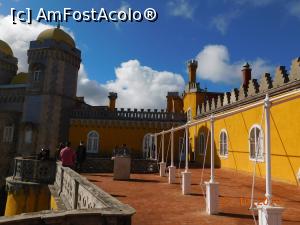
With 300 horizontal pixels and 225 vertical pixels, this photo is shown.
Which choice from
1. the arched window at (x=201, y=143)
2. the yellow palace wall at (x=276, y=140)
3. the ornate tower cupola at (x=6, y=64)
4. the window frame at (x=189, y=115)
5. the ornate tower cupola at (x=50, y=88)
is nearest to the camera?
the yellow palace wall at (x=276, y=140)

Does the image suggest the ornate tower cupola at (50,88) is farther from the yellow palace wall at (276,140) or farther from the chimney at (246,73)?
the chimney at (246,73)

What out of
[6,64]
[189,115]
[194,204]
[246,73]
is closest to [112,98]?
[189,115]

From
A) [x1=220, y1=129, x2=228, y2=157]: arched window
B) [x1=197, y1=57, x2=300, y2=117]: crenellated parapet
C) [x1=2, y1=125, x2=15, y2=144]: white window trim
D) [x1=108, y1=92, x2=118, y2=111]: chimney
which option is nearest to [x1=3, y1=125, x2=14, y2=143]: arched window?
[x1=2, y1=125, x2=15, y2=144]: white window trim

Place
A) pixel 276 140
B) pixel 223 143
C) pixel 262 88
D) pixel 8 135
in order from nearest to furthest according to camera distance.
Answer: pixel 276 140
pixel 262 88
pixel 223 143
pixel 8 135

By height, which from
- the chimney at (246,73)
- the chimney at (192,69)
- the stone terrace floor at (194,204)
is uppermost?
the chimney at (192,69)

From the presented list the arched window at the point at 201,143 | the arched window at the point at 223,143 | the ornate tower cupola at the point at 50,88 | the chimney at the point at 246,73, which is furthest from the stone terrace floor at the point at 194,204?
the ornate tower cupola at the point at 50,88

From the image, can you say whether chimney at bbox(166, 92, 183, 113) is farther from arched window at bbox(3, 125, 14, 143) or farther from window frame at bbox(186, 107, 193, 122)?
arched window at bbox(3, 125, 14, 143)

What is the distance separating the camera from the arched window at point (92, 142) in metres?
28.5

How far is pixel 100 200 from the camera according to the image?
16.1ft

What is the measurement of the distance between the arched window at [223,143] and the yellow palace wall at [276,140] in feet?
1.42

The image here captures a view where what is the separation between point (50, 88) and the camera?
2784cm

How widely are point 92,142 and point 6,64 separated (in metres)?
16.1

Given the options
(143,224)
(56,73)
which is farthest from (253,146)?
A: (56,73)

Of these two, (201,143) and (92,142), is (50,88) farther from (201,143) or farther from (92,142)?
(201,143)
